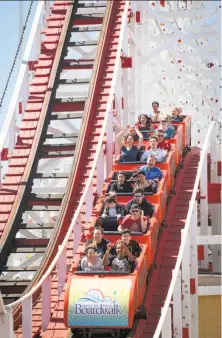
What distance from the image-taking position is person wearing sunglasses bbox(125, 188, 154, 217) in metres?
13.0

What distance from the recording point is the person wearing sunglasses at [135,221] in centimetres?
1262

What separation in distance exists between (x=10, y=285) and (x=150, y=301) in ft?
8.69

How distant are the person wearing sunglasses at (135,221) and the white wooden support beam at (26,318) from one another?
164 centimetres

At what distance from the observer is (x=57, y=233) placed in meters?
14.4

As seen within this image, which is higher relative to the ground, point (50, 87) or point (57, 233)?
point (50, 87)

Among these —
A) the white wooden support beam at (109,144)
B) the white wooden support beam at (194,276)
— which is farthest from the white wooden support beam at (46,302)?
the white wooden support beam at (109,144)

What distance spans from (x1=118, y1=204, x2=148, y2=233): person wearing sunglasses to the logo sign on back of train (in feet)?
3.88

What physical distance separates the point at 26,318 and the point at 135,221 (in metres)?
1.91

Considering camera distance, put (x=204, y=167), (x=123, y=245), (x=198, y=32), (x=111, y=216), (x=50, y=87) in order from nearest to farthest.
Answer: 1. (x=123, y=245)
2. (x=111, y=216)
3. (x=204, y=167)
4. (x=50, y=87)
5. (x=198, y=32)

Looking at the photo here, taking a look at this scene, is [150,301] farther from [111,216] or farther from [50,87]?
[50,87]

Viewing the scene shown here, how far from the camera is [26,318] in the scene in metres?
11.5

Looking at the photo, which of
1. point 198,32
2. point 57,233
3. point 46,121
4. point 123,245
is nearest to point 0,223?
point 57,233

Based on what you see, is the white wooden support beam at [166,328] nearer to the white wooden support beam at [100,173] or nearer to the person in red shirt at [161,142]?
the white wooden support beam at [100,173]

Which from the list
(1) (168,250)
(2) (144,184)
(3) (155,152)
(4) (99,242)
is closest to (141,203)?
(2) (144,184)
